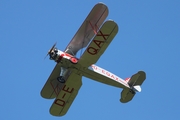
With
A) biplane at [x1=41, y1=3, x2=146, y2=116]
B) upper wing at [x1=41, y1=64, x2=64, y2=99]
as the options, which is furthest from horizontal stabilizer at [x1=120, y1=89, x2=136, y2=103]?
upper wing at [x1=41, y1=64, x2=64, y2=99]

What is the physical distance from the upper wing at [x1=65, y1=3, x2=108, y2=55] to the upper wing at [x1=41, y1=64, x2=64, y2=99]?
61.3 inches

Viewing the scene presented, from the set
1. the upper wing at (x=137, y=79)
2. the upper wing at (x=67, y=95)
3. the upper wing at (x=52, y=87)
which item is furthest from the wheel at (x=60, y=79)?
the upper wing at (x=137, y=79)

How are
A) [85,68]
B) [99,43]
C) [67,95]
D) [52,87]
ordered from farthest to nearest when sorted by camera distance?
[52,87] → [67,95] → [85,68] → [99,43]

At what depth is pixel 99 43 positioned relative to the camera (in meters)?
16.8

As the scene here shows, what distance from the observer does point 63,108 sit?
1969cm

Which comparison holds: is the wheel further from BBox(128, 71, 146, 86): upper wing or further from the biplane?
BBox(128, 71, 146, 86): upper wing

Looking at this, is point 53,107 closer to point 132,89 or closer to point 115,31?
point 132,89

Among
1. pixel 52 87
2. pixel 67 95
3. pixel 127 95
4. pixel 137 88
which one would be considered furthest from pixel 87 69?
pixel 137 88

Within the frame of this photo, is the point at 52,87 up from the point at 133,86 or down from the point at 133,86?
down

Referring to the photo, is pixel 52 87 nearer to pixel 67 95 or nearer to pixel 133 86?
pixel 67 95

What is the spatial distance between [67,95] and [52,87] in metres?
1.01

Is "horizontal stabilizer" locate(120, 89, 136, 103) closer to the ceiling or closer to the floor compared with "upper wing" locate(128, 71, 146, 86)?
closer to the floor

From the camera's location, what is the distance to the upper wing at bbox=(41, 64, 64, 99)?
19297mm

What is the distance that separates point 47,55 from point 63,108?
10.8 ft
